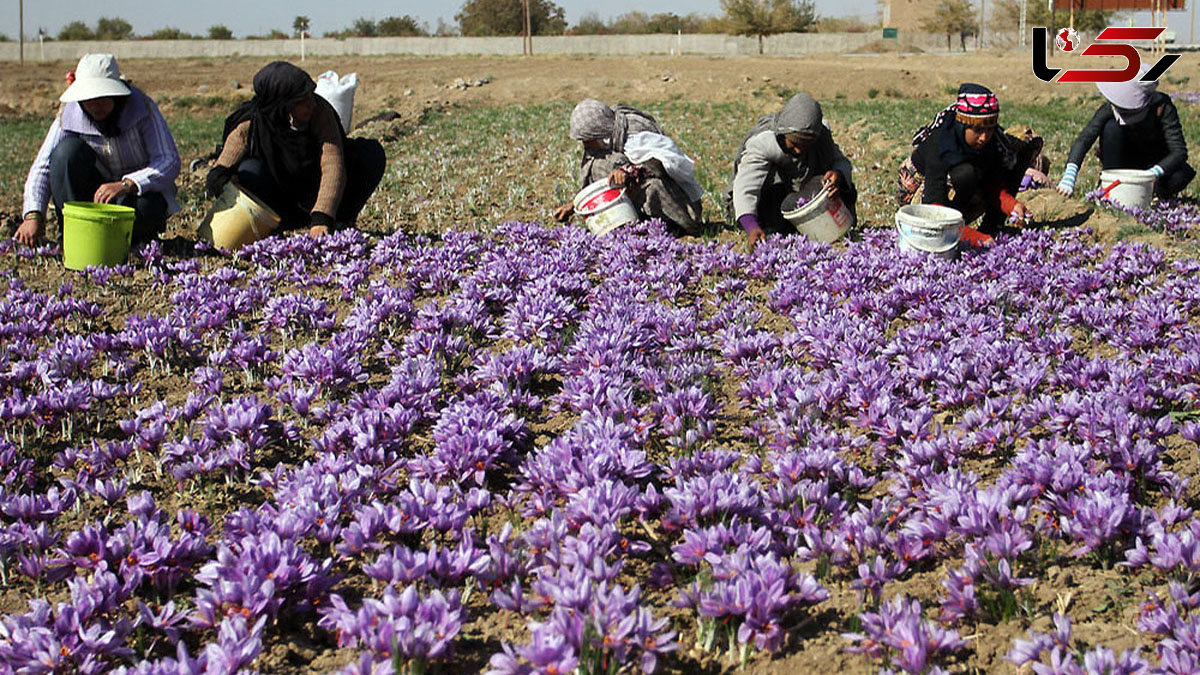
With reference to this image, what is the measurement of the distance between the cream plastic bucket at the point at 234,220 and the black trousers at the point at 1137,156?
8518mm

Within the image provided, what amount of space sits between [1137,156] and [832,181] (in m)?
4.24

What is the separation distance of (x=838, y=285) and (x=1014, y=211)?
2.74 meters

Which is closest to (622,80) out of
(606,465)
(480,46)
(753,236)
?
(753,236)

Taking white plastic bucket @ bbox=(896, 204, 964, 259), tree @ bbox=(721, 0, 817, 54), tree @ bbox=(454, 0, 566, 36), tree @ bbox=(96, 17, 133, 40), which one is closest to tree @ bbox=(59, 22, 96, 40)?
tree @ bbox=(96, 17, 133, 40)

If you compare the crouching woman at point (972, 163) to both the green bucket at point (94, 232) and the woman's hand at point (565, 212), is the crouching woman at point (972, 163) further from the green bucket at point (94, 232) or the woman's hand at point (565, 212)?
the green bucket at point (94, 232)

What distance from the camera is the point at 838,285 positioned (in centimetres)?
638

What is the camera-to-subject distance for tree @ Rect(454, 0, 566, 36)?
3720 inches

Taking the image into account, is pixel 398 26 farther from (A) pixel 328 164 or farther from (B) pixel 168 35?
(A) pixel 328 164

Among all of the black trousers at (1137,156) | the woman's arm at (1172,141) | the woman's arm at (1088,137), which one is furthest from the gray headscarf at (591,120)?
the woman's arm at (1172,141)

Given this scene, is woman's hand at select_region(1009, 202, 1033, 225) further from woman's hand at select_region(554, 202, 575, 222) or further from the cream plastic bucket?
the cream plastic bucket

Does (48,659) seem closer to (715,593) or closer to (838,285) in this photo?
(715,593)

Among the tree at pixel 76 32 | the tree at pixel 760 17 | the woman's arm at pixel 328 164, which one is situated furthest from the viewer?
the tree at pixel 76 32

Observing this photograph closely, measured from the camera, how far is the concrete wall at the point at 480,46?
7125 centimetres

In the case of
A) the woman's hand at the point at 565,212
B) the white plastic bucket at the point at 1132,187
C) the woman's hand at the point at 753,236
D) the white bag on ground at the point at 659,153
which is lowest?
the woman's hand at the point at 753,236
